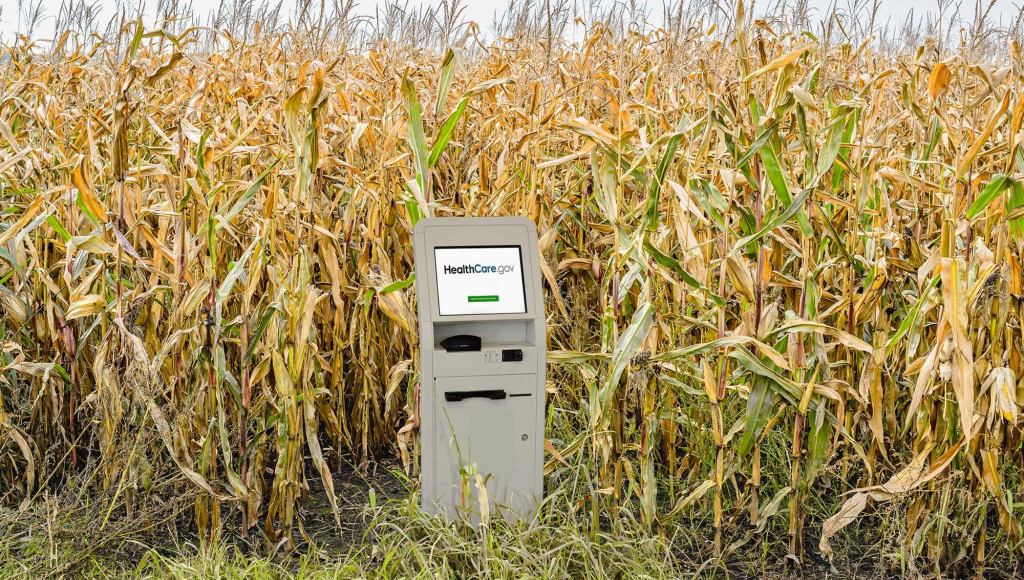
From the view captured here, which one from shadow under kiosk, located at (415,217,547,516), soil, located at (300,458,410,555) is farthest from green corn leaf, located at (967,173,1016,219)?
soil, located at (300,458,410,555)

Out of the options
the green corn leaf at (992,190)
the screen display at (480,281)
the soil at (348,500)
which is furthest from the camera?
the soil at (348,500)

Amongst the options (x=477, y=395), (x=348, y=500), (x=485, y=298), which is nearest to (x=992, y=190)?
(x=485, y=298)

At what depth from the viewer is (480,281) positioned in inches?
97.3

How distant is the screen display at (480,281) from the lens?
2.44m

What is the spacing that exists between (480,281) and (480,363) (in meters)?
0.23

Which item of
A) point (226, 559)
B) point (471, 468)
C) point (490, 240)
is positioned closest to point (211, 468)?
point (226, 559)

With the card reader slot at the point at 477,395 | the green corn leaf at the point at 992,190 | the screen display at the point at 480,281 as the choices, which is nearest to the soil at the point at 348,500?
the card reader slot at the point at 477,395

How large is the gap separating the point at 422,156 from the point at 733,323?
1547 millimetres

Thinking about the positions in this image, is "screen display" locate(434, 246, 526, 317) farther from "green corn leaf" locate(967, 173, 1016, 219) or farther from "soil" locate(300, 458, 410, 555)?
"green corn leaf" locate(967, 173, 1016, 219)

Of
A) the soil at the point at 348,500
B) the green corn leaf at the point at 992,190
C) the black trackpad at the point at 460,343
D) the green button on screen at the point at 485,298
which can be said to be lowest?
the soil at the point at 348,500

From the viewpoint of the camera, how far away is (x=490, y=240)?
2.50m

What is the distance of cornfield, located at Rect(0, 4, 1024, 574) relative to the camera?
8.16 ft

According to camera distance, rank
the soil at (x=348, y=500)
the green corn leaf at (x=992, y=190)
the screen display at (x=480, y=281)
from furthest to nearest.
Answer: the soil at (x=348, y=500)
the screen display at (x=480, y=281)
the green corn leaf at (x=992, y=190)

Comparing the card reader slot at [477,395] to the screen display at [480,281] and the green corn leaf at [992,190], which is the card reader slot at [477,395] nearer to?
the screen display at [480,281]
